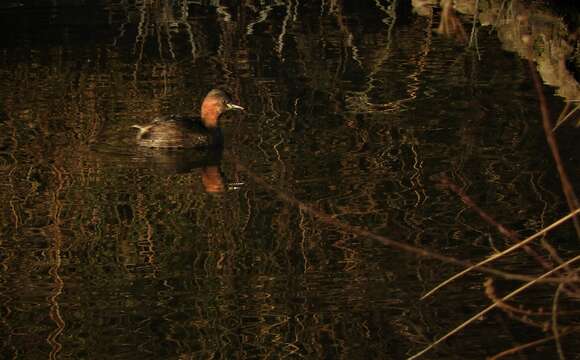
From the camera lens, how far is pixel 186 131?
1063 centimetres

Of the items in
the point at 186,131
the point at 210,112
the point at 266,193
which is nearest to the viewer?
the point at 266,193

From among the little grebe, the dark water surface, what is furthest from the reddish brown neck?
the dark water surface

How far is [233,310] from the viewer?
21.7 ft

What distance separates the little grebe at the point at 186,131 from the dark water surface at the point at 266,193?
0.39 feet

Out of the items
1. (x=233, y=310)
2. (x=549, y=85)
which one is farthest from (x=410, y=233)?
(x=549, y=85)

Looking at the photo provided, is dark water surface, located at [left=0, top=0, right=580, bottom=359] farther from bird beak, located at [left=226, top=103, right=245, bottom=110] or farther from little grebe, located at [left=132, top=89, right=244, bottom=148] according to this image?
bird beak, located at [left=226, top=103, right=245, bottom=110]

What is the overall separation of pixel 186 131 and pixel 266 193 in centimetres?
184

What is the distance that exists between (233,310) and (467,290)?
1.26 meters

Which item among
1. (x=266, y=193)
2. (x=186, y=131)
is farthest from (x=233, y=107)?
(x=266, y=193)

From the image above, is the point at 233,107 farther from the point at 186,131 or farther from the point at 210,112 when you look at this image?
the point at 186,131

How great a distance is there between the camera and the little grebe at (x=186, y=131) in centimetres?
1042

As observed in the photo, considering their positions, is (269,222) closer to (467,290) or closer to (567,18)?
(467,290)

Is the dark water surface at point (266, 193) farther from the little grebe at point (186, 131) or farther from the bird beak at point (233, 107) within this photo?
the bird beak at point (233, 107)

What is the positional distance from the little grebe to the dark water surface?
12 centimetres
